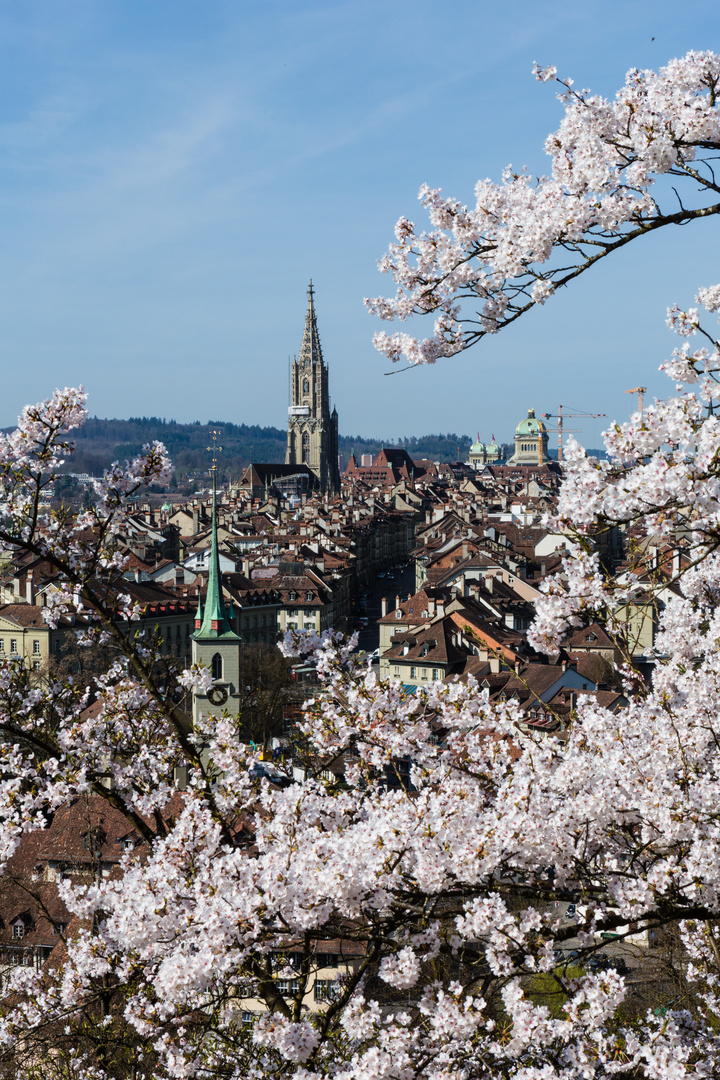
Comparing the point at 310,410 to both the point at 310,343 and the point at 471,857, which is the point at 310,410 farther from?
the point at 471,857

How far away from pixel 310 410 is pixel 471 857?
190291 millimetres

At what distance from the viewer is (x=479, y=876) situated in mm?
A: 4793

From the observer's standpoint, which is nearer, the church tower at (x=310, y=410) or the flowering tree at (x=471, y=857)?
the flowering tree at (x=471, y=857)

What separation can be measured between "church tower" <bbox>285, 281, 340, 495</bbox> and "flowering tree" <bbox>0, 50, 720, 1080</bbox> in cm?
18405

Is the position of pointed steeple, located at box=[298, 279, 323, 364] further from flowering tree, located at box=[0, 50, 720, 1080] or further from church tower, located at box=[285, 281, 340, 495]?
flowering tree, located at box=[0, 50, 720, 1080]

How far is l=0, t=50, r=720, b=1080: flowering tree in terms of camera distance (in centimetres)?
480

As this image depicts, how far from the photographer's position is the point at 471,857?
4.77 meters

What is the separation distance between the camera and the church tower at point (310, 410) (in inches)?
7554

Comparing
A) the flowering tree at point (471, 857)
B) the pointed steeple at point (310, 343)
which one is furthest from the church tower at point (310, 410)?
the flowering tree at point (471, 857)

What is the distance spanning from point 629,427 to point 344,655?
3578 millimetres

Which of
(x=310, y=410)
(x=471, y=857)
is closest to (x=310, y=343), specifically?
(x=310, y=410)

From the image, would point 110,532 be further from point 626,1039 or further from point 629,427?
point 626,1039

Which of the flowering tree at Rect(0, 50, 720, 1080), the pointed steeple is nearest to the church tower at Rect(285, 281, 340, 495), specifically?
the pointed steeple

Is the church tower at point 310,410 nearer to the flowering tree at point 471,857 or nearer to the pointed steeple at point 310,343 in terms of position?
the pointed steeple at point 310,343
